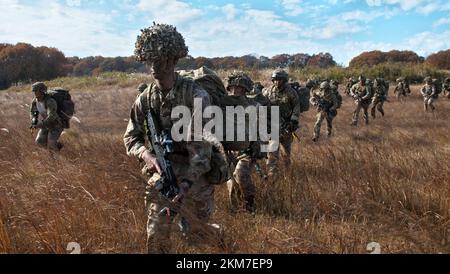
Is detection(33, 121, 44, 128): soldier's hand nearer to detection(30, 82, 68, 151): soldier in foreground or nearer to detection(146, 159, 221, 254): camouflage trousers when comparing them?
detection(30, 82, 68, 151): soldier in foreground

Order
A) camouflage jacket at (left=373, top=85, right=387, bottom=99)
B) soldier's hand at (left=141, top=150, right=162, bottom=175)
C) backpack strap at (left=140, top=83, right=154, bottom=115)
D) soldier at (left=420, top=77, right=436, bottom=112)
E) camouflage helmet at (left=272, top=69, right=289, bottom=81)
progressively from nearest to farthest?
soldier's hand at (left=141, top=150, right=162, bottom=175) < backpack strap at (left=140, top=83, right=154, bottom=115) < camouflage helmet at (left=272, top=69, right=289, bottom=81) < camouflage jacket at (left=373, top=85, right=387, bottom=99) < soldier at (left=420, top=77, right=436, bottom=112)

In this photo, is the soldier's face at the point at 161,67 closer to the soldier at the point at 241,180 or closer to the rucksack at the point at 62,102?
the soldier at the point at 241,180

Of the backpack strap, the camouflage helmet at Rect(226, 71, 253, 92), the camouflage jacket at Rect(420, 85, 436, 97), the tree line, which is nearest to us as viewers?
the backpack strap

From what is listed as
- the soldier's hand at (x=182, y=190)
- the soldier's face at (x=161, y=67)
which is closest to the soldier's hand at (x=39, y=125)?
the soldier's face at (x=161, y=67)

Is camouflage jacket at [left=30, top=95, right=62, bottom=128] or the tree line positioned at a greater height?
the tree line

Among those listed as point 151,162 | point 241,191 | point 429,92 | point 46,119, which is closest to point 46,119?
point 46,119

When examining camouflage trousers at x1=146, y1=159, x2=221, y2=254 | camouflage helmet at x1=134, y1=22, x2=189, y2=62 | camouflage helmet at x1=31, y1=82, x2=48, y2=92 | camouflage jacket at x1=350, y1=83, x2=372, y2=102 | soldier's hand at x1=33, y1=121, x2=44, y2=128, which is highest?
camouflage helmet at x1=134, y1=22, x2=189, y2=62

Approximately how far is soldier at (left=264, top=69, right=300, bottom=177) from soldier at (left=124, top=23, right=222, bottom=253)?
14.7 ft

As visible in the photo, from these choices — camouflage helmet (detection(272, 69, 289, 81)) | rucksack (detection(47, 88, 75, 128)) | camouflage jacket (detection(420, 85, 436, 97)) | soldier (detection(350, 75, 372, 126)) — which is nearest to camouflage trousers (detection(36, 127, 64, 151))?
rucksack (detection(47, 88, 75, 128))

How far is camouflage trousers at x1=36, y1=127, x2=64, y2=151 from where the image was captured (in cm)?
789

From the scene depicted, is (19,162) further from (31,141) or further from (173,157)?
(173,157)

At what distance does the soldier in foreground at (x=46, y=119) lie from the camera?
25.8ft

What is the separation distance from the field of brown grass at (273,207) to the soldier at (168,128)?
20 centimetres
